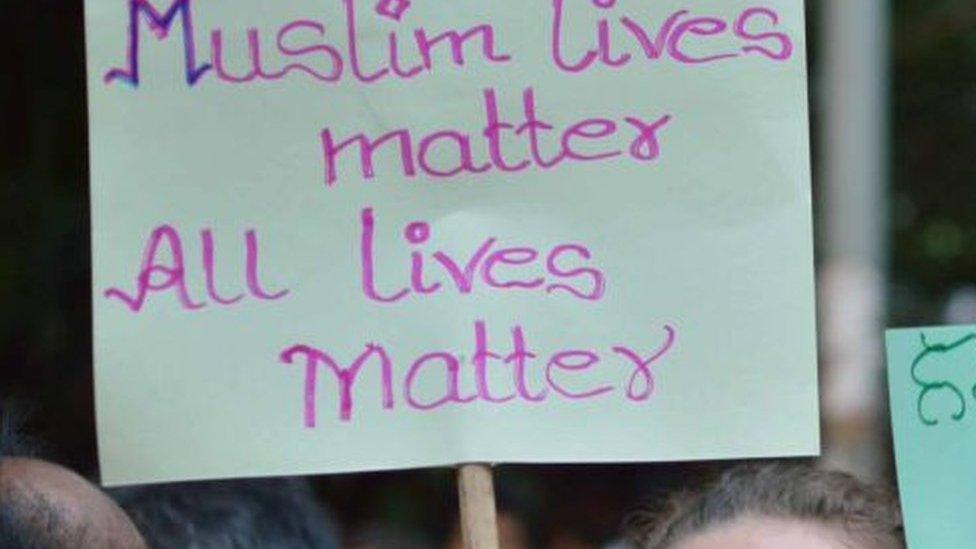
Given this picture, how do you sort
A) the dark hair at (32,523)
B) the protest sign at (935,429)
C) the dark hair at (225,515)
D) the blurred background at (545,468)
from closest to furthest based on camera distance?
the dark hair at (32,523) → the protest sign at (935,429) → the dark hair at (225,515) → the blurred background at (545,468)

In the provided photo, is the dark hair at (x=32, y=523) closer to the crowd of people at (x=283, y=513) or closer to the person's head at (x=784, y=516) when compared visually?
the crowd of people at (x=283, y=513)

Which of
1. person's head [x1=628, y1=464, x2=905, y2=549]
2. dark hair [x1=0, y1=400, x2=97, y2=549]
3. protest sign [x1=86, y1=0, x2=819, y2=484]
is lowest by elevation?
person's head [x1=628, y1=464, x2=905, y2=549]

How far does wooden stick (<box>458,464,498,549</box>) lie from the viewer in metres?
1.75

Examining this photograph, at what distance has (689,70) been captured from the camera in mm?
1756

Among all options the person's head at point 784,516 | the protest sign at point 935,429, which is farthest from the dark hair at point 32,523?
the protest sign at point 935,429

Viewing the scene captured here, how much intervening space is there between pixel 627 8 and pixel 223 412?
42cm

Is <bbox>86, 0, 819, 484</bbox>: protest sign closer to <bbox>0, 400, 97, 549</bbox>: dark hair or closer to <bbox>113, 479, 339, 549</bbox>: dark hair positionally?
<bbox>0, 400, 97, 549</bbox>: dark hair

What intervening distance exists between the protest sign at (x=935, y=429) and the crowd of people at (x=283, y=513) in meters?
0.08

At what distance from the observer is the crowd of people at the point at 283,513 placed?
158cm

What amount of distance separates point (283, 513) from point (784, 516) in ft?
1.67

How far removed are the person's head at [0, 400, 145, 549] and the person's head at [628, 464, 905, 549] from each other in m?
0.42

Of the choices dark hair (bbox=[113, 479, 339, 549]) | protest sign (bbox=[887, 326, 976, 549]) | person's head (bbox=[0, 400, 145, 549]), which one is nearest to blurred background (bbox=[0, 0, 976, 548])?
dark hair (bbox=[113, 479, 339, 549])

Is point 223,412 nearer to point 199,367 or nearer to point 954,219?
point 199,367

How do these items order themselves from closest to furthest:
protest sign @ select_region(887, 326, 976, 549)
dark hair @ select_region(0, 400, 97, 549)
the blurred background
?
dark hair @ select_region(0, 400, 97, 549), protest sign @ select_region(887, 326, 976, 549), the blurred background
